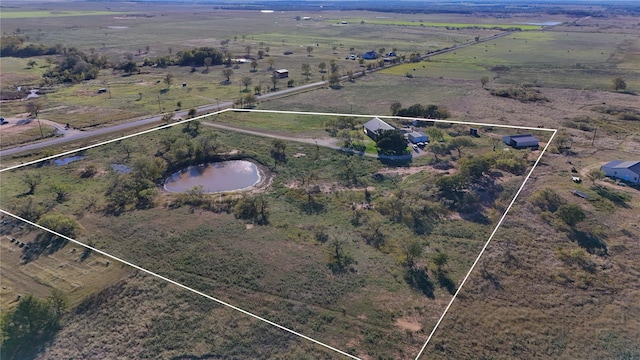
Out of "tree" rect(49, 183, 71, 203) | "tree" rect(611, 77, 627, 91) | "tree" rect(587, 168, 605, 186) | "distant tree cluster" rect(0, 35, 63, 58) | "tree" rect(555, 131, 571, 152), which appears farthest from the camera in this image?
"distant tree cluster" rect(0, 35, 63, 58)

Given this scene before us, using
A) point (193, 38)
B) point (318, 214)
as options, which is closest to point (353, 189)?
point (318, 214)

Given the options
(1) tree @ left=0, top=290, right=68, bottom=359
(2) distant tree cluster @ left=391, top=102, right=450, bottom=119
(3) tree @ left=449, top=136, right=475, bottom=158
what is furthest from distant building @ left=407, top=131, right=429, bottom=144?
(1) tree @ left=0, top=290, right=68, bottom=359

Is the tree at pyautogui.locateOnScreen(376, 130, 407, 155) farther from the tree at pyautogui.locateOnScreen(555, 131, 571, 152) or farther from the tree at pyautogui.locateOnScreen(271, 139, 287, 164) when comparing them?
the tree at pyautogui.locateOnScreen(555, 131, 571, 152)

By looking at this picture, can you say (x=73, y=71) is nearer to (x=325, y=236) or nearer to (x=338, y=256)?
(x=325, y=236)

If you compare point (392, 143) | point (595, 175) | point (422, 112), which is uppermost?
point (422, 112)

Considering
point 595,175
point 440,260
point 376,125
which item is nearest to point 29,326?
point 440,260

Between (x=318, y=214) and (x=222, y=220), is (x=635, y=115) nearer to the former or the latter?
(x=318, y=214)

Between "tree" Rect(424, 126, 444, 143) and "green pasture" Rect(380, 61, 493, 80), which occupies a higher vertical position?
"green pasture" Rect(380, 61, 493, 80)
